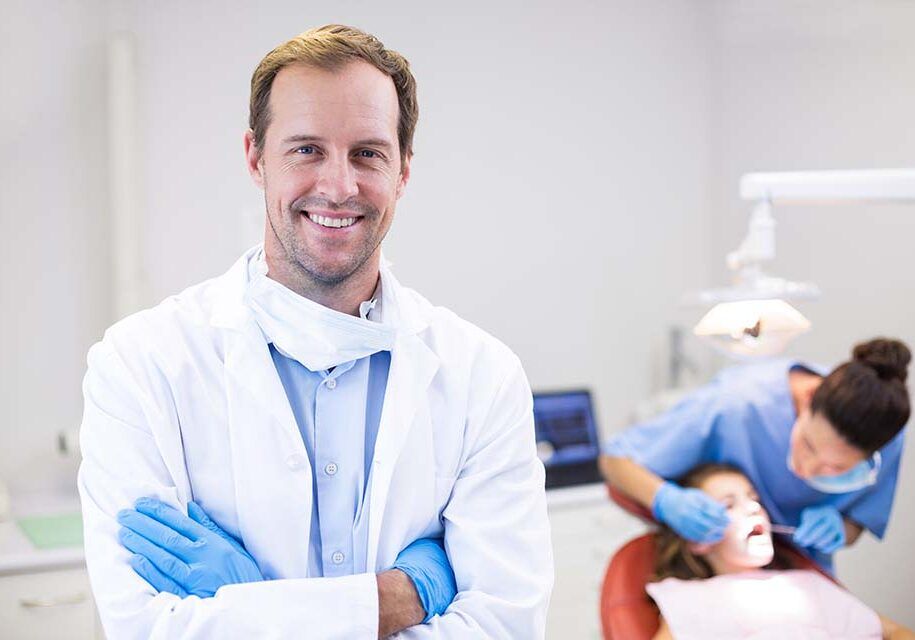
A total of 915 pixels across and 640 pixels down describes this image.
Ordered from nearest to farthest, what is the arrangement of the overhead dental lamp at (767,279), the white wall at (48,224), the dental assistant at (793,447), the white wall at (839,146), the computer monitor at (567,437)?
1. the overhead dental lamp at (767,279)
2. the dental assistant at (793,447)
3. the white wall at (48,224)
4. the white wall at (839,146)
5. the computer monitor at (567,437)

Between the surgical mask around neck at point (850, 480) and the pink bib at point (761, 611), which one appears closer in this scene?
the pink bib at point (761, 611)

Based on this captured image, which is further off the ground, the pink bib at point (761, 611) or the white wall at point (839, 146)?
the white wall at point (839, 146)

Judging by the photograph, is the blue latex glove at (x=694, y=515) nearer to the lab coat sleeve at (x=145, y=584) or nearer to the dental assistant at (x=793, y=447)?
the dental assistant at (x=793, y=447)

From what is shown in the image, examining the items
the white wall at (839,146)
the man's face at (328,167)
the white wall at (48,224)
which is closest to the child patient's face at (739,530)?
the white wall at (839,146)

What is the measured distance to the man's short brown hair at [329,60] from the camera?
61.1 inches

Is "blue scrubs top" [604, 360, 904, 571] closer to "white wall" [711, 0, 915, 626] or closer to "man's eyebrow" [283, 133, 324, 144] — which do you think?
"white wall" [711, 0, 915, 626]

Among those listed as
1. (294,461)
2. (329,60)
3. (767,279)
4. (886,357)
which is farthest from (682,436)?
(329,60)

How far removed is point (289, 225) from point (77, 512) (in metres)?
1.67

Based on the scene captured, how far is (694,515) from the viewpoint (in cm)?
248

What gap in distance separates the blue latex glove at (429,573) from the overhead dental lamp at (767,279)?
725 mm

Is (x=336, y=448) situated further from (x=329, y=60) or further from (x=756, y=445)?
(x=756, y=445)

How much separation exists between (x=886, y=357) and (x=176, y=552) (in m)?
1.70

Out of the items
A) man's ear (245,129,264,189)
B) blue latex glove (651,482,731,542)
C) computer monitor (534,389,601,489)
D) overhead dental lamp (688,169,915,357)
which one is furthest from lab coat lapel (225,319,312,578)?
computer monitor (534,389,601,489)

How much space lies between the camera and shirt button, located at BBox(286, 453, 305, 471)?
155 cm
